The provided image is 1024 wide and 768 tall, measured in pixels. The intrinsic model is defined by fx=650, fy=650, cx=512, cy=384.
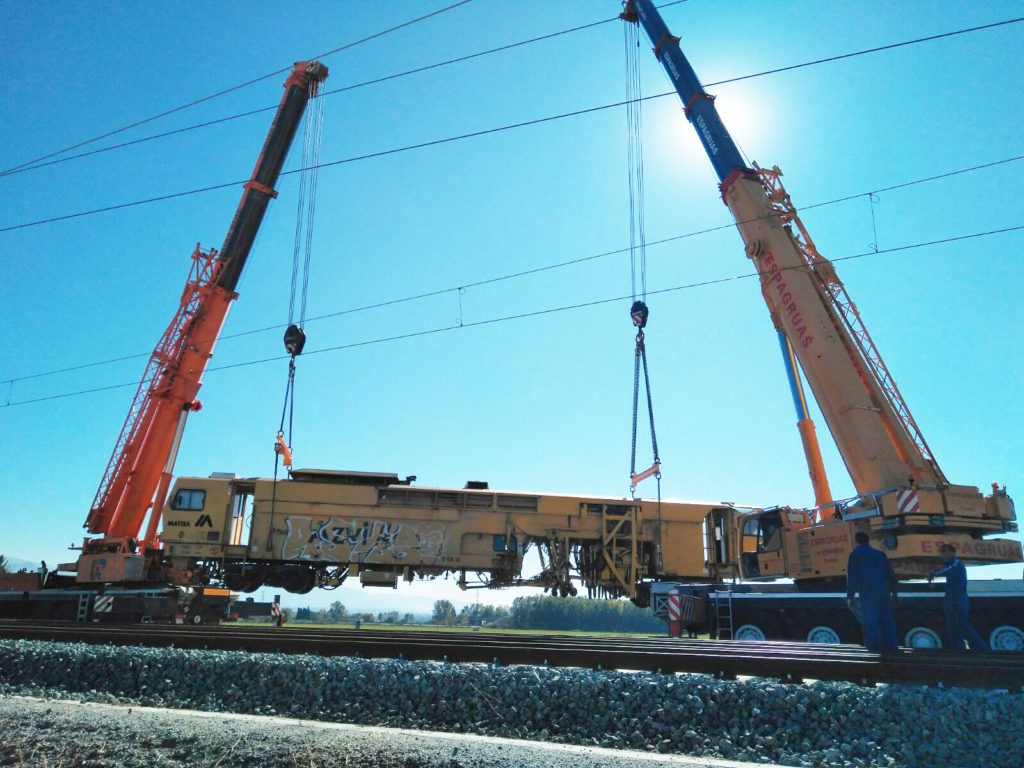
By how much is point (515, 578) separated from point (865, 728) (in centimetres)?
1284

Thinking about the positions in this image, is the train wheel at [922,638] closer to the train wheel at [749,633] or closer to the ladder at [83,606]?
the train wheel at [749,633]

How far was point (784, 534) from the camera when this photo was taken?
556 inches

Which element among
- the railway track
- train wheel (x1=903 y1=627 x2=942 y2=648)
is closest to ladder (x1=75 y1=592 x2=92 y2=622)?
the railway track

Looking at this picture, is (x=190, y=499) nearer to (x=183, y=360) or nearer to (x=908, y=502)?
(x=183, y=360)

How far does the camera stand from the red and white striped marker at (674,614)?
1388 cm

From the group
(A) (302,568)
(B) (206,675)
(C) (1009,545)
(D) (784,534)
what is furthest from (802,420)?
(B) (206,675)

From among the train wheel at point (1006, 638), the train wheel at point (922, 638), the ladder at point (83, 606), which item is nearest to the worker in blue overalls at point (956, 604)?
the train wheel at point (922, 638)

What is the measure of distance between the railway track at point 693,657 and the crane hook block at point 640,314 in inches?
309

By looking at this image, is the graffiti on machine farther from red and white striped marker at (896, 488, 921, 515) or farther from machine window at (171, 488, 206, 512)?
red and white striped marker at (896, 488, 921, 515)

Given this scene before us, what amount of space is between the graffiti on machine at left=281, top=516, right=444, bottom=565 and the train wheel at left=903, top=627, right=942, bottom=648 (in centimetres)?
1001

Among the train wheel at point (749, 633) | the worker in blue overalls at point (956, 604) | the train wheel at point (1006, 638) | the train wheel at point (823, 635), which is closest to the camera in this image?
the worker in blue overalls at point (956, 604)

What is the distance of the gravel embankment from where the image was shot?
3.98 metres

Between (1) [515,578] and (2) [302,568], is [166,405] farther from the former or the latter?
(1) [515,578]

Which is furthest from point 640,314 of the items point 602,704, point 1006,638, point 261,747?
point 261,747
